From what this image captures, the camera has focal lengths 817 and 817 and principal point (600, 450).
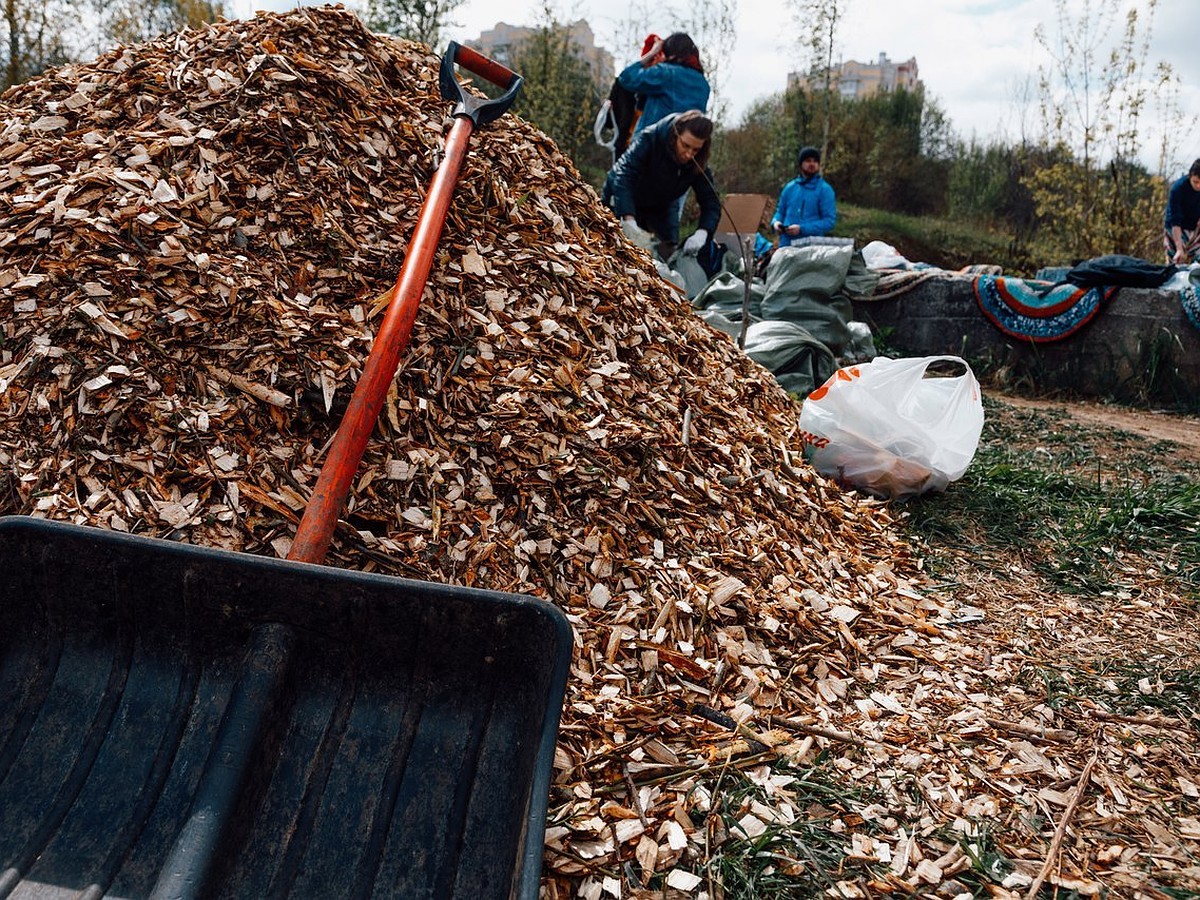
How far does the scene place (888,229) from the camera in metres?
12.2

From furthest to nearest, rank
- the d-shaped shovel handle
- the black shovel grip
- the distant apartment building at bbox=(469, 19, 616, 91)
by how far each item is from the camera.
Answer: the distant apartment building at bbox=(469, 19, 616, 91), the black shovel grip, the d-shaped shovel handle

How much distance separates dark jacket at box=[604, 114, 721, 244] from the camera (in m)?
4.84

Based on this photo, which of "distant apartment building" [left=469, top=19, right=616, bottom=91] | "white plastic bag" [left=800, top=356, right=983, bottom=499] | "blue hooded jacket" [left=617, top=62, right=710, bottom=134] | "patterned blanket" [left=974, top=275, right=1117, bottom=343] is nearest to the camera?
"white plastic bag" [left=800, top=356, right=983, bottom=499]

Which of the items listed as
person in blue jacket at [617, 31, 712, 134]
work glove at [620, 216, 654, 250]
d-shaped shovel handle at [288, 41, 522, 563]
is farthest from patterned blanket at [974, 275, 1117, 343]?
d-shaped shovel handle at [288, 41, 522, 563]

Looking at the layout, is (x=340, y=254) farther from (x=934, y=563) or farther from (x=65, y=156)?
(x=934, y=563)

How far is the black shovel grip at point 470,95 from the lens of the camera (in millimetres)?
2396

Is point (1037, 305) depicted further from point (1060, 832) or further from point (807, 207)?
point (1060, 832)

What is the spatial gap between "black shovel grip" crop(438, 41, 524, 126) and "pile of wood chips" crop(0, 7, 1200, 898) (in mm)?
170

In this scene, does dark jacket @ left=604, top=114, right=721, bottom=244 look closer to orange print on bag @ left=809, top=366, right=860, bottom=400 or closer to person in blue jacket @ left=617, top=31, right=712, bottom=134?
person in blue jacket @ left=617, top=31, right=712, bottom=134

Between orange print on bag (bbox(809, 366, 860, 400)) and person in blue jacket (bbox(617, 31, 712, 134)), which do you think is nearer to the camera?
orange print on bag (bbox(809, 366, 860, 400))

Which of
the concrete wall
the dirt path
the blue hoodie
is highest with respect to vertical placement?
the blue hoodie

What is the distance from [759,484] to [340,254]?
1.36 metres

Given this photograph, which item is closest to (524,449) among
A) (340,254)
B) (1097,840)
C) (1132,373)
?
(340,254)

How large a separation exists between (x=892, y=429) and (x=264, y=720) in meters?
2.41
